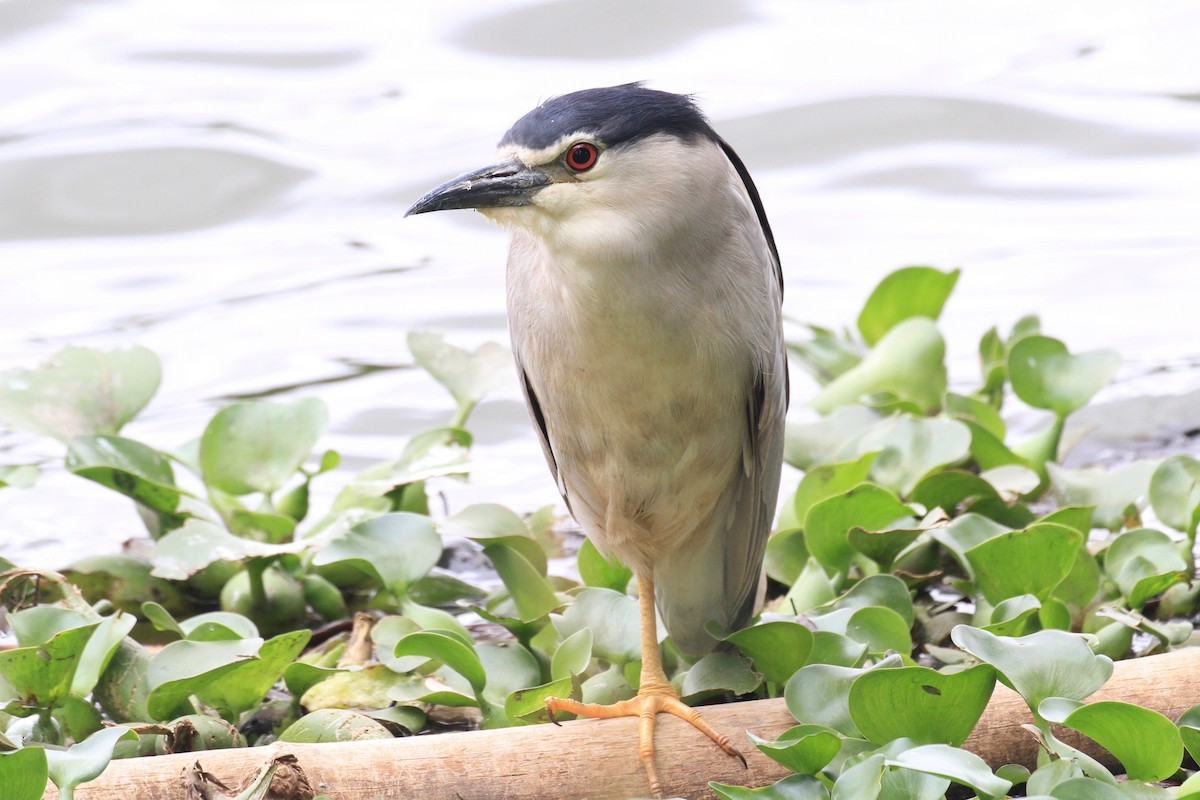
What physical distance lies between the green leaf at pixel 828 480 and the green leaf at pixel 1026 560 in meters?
0.58

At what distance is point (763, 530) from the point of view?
3.17 m

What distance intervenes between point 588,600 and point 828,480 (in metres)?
0.84

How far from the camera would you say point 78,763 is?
7.47 feet

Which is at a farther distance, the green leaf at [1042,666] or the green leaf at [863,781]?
the green leaf at [1042,666]

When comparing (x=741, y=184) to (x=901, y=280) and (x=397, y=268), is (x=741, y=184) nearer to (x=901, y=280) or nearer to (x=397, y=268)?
(x=901, y=280)

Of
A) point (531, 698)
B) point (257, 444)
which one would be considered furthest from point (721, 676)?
point (257, 444)

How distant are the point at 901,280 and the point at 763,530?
79.0 inches

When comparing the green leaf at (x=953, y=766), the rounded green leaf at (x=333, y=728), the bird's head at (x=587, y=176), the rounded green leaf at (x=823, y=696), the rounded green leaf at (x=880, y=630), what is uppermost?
the bird's head at (x=587, y=176)

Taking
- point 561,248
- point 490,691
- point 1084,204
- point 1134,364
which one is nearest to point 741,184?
point 561,248

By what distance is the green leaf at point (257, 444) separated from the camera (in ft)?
12.4

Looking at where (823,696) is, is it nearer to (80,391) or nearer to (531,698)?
(531,698)

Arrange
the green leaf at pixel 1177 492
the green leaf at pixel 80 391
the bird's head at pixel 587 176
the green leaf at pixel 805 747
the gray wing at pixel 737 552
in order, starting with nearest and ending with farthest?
1. the green leaf at pixel 805 747
2. the bird's head at pixel 587 176
3. the gray wing at pixel 737 552
4. the green leaf at pixel 1177 492
5. the green leaf at pixel 80 391

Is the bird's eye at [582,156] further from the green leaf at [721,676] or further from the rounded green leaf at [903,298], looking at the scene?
the rounded green leaf at [903,298]

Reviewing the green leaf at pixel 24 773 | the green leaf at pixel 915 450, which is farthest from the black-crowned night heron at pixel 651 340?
the green leaf at pixel 24 773
